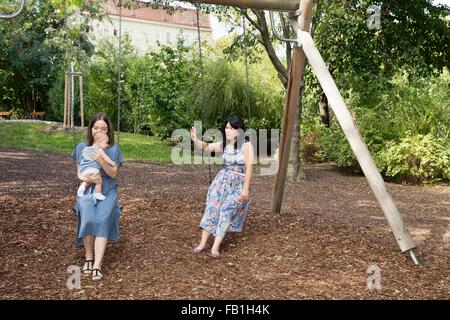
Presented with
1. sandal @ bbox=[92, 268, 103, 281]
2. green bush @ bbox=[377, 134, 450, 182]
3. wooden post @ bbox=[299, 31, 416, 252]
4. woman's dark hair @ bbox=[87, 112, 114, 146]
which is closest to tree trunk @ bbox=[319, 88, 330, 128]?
green bush @ bbox=[377, 134, 450, 182]

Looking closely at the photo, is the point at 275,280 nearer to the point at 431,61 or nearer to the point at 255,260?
the point at 255,260

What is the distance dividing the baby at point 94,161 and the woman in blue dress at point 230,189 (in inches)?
32.7

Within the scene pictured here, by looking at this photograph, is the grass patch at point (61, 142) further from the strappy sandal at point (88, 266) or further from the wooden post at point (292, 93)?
the strappy sandal at point (88, 266)

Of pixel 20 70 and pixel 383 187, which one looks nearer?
pixel 383 187

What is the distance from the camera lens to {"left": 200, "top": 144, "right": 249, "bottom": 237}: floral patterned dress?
4.04 m

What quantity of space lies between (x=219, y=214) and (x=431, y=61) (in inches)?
269

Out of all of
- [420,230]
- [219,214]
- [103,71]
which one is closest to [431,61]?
[420,230]

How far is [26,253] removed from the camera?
3.92 metres

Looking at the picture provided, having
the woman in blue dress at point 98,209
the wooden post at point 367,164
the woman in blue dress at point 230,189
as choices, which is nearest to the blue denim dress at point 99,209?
the woman in blue dress at point 98,209

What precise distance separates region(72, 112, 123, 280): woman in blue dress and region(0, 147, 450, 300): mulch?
168 millimetres

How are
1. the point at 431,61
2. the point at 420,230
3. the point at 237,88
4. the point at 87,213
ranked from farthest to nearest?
the point at 237,88 < the point at 431,61 < the point at 420,230 < the point at 87,213

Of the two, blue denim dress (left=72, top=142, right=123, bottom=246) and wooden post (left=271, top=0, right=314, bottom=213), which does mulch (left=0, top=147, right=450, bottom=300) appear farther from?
wooden post (left=271, top=0, right=314, bottom=213)

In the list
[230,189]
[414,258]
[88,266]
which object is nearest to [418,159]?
[414,258]

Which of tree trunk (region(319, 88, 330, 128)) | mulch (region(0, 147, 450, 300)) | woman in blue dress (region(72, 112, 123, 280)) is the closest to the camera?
mulch (region(0, 147, 450, 300))
